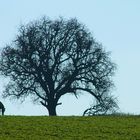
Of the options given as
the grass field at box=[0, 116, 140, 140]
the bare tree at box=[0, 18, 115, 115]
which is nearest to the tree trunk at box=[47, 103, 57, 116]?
the bare tree at box=[0, 18, 115, 115]

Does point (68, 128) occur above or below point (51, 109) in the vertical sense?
below

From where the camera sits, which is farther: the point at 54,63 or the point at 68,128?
the point at 54,63

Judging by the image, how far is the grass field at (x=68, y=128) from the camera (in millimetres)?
32875

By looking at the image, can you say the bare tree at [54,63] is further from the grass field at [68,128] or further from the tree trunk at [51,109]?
the grass field at [68,128]

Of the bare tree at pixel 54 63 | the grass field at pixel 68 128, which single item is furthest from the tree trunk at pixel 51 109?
the grass field at pixel 68 128

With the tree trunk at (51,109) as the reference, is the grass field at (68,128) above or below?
below

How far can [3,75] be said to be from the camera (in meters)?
78.4

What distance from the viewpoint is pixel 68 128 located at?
3597 cm

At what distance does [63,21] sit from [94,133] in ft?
149

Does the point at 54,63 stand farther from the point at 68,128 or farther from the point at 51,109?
the point at 68,128

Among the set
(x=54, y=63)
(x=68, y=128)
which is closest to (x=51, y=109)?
(x=54, y=63)

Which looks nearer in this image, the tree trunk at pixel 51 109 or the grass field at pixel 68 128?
the grass field at pixel 68 128

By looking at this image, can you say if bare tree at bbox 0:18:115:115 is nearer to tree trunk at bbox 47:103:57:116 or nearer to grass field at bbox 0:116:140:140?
tree trunk at bbox 47:103:57:116

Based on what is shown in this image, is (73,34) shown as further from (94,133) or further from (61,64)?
(94,133)
